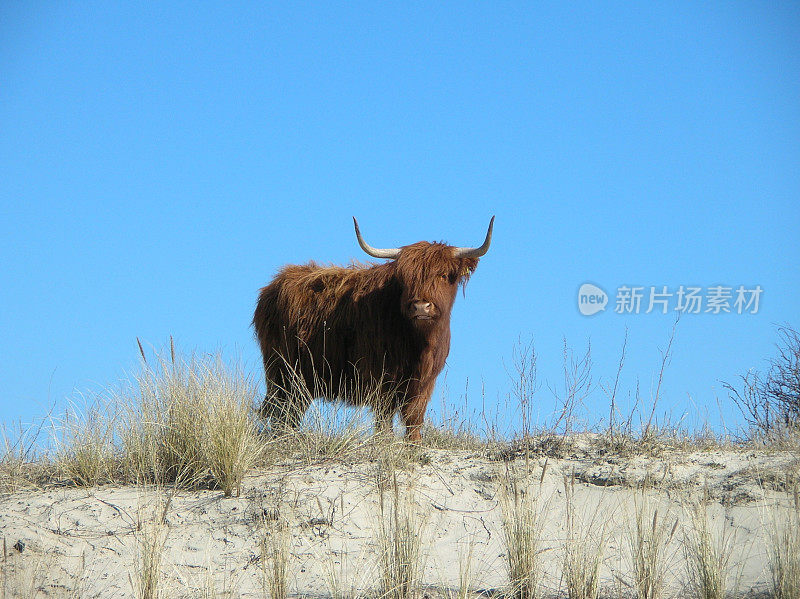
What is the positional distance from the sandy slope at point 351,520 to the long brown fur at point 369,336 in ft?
3.62

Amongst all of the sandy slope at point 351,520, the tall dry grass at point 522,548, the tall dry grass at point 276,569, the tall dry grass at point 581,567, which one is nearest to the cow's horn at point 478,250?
the sandy slope at point 351,520

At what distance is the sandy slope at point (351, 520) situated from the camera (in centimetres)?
500

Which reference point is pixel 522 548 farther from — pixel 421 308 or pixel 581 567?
pixel 421 308

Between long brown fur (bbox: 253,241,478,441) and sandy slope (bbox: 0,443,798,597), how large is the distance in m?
1.10

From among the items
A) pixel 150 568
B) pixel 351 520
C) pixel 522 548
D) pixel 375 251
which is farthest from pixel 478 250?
pixel 150 568

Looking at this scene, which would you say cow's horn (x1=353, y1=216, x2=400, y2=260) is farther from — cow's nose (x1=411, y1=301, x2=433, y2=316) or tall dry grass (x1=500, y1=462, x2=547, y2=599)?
tall dry grass (x1=500, y1=462, x2=547, y2=599)

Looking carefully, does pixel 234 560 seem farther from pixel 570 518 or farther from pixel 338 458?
pixel 570 518

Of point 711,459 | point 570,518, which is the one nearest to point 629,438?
point 711,459

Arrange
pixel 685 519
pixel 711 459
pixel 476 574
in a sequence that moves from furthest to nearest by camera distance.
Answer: pixel 711 459
pixel 685 519
pixel 476 574

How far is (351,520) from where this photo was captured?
5.63 meters

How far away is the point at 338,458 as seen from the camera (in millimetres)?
6426

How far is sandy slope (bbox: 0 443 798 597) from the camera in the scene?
5.00 m

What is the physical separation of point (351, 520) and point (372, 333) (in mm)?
2305

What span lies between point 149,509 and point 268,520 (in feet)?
2.84
